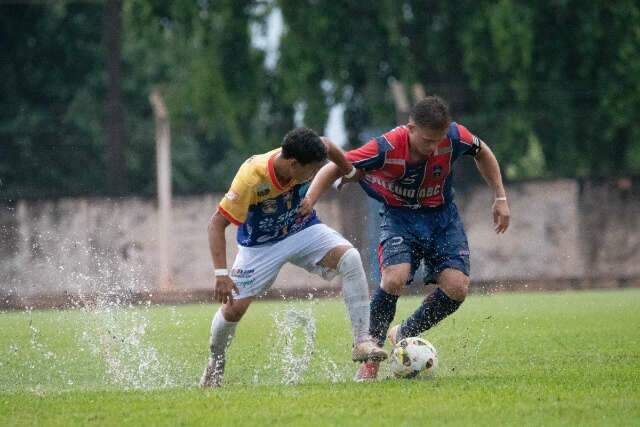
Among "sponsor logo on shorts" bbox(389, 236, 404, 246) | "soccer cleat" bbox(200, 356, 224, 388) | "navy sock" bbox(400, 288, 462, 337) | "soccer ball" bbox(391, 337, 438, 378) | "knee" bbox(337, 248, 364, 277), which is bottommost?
"soccer cleat" bbox(200, 356, 224, 388)

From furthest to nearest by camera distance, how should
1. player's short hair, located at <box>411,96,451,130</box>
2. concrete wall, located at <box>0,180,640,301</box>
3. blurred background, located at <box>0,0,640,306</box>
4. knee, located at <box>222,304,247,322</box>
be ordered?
1. blurred background, located at <box>0,0,640,306</box>
2. concrete wall, located at <box>0,180,640,301</box>
3. knee, located at <box>222,304,247,322</box>
4. player's short hair, located at <box>411,96,451,130</box>

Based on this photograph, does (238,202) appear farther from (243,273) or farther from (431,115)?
(431,115)

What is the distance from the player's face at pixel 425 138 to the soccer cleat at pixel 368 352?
4.28ft

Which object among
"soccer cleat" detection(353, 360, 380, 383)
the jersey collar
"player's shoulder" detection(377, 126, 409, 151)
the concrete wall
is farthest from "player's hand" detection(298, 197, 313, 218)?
the concrete wall

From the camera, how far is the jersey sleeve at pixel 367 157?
7922mm

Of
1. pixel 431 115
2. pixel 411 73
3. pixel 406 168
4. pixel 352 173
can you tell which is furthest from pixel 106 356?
pixel 411 73

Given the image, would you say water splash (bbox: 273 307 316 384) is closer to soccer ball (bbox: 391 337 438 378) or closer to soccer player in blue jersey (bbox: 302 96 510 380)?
soccer player in blue jersey (bbox: 302 96 510 380)

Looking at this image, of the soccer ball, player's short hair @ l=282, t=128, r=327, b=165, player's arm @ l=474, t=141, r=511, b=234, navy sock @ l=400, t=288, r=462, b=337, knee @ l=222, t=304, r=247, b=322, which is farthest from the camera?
player's arm @ l=474, t=141, r=511, b=234


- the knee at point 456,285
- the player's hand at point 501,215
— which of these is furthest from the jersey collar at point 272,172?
the player's hand at point 501,215

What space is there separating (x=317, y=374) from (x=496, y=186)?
5.91 ft

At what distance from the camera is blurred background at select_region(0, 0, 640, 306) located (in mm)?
19516

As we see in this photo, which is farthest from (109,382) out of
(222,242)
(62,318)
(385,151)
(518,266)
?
(518,266)

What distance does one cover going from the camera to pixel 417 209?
8219 mm

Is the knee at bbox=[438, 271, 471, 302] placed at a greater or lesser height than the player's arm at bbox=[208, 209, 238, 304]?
lesser
